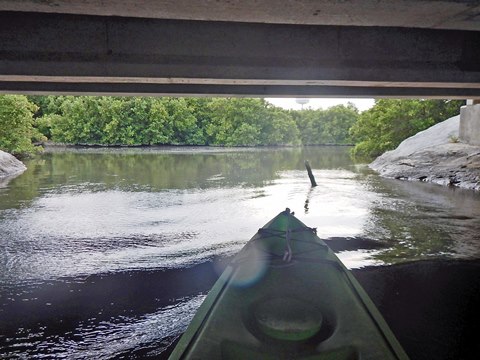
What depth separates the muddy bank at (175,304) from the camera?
4.78 meters

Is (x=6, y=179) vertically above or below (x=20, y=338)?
above

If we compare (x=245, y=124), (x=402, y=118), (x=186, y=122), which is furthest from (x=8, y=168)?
(x=245, y=124)

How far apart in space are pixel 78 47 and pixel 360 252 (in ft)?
22.5

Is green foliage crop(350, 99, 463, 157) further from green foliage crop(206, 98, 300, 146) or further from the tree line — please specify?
green foliage crop(206, 98, 300, 146)

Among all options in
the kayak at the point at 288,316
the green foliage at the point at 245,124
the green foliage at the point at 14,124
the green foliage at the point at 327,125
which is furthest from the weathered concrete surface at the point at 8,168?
the green foliage at the point at 327,125

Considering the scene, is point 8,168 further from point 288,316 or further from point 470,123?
point 470,123

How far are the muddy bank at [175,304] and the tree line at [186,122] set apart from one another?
1101 inches

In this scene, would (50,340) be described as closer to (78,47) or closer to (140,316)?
(140,316)

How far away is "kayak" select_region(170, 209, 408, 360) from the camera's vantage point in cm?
314

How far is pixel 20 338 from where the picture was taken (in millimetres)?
4938

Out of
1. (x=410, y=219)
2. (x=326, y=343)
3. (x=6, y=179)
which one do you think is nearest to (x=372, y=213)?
(x=410, y=219)

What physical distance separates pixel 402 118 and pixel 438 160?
41.0 feet

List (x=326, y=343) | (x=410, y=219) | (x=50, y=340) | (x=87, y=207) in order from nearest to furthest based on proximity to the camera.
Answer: (x=326, y=343)
(x=50, y=340)
(x=410, y=219)
(x=87, y=207)

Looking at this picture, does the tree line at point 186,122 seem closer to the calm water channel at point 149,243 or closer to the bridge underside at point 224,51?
the calm water channel at point 149,243
